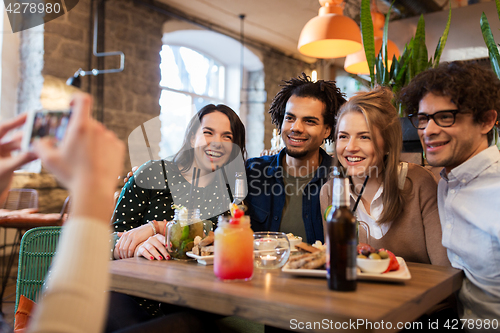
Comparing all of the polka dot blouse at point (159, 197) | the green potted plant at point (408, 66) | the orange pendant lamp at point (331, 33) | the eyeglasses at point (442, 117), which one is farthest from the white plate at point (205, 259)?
the orange pendant lamp at point (331, 33)

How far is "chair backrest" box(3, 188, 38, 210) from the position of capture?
3752mm

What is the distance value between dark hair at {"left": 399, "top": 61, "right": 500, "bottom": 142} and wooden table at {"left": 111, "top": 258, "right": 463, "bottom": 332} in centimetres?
55

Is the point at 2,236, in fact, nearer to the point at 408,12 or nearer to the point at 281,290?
the point at 281,290

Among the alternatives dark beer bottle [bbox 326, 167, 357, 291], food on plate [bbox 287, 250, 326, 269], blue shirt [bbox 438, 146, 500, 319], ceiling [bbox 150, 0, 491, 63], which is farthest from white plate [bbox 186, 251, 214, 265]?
ceiling [bbox 150, 0, 491, 63]

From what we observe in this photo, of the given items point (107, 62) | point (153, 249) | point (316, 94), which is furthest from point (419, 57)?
point (107, 62)

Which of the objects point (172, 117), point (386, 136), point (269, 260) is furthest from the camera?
point (172, 117)

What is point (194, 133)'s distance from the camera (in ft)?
6.95

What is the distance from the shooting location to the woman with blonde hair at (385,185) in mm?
1446

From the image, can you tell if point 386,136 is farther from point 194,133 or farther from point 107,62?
point 107,62

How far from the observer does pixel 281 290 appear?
916 millimetres

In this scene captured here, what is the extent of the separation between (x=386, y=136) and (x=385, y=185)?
0.22 meters

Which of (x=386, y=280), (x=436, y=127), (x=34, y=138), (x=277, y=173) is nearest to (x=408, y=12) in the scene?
(x=277, y=173)

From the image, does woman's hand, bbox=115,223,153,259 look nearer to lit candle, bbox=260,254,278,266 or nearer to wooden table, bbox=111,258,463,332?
wooden table, bbox=111,258,463,332

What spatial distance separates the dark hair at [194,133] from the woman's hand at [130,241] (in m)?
0.60
